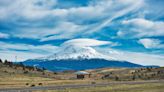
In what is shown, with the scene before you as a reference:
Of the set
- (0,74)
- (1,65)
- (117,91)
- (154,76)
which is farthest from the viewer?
(154,76)

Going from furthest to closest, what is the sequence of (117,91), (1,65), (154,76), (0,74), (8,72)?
1. (154,76)
2. (1,65)
3. (8,72)
4. (0,74)
5. (117,91)

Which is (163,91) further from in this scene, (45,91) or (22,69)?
(22,69)

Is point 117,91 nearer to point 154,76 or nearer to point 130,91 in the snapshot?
point 130,91

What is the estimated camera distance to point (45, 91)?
75.9 meters

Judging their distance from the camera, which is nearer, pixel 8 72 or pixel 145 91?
pixel 145 91

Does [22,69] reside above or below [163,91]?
above

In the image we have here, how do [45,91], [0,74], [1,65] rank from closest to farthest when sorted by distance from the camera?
[45,91]
[0,74]
[1,65]

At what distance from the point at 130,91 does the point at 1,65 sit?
386ft

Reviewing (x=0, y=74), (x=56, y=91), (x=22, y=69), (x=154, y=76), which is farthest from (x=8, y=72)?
(x=56, y=91)

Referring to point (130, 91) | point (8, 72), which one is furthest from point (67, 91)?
point (8, 72)

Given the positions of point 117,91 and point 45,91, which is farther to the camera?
point 117,91

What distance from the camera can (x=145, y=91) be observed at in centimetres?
8369

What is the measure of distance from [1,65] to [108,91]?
11719cm

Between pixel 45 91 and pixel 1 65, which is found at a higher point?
pixel 1 65
